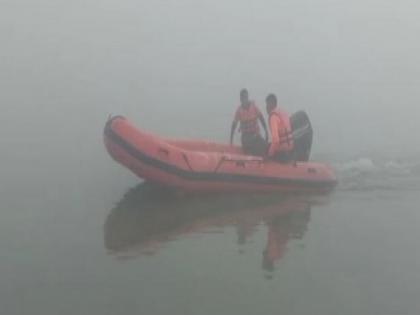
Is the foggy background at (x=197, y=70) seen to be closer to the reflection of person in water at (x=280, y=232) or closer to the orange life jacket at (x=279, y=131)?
the orange life jacket at (x=279, y=131)

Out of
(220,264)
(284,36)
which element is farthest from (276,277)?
(284,36)

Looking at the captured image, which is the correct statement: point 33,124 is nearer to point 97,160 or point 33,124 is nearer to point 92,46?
point 97,160

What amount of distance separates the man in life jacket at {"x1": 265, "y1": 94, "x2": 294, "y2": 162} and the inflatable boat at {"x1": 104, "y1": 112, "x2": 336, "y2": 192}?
0.57 feet

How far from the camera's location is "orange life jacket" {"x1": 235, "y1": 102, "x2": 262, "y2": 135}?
11.2 m

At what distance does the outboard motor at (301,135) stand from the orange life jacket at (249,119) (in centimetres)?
66

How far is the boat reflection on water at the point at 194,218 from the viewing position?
9023mm

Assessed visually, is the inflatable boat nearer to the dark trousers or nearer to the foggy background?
the dark trousers

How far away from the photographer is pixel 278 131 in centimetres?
1077

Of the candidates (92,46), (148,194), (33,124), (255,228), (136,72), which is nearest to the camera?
(255,228)

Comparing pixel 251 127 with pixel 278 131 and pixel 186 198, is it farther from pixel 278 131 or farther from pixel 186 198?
pixel 186 198

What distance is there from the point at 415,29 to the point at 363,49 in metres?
8.97

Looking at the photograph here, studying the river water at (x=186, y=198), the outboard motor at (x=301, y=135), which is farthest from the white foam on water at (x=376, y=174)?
the outboard motor at (x=301, y=135)

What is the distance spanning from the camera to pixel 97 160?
41.9 feet

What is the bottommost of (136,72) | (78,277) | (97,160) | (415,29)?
(78,277)
